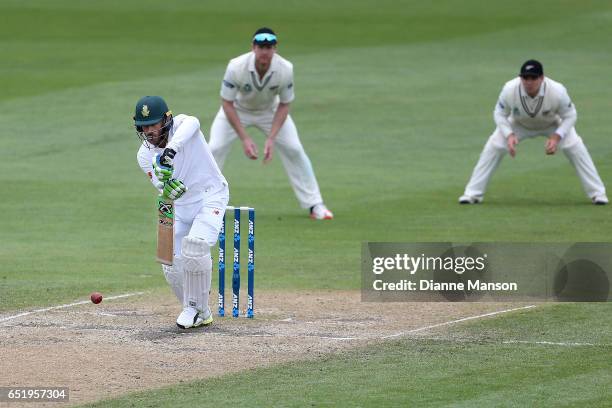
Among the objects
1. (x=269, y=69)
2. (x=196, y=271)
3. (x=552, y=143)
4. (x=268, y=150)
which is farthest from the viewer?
(x=552, y=143)

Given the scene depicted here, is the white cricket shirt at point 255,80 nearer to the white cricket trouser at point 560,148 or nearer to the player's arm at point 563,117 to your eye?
the white cricket trouser at point 560,148

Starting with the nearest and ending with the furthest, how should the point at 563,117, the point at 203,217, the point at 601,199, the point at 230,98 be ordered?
the point at 203,217, the point at 230,98, the point at 563,117, the point at 601,199

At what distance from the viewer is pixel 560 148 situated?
1634 centimetres

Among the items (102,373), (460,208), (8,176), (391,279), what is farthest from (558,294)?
(8,176)

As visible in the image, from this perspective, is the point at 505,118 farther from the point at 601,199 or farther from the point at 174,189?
the point at 174,189

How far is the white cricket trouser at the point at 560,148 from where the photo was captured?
16.3 metres

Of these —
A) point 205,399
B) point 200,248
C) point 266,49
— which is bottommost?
point 205,399

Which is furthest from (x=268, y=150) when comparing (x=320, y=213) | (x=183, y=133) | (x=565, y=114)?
(x=183, y=133)

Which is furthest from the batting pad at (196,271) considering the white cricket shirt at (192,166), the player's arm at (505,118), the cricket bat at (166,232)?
the player's arm at (505,118)

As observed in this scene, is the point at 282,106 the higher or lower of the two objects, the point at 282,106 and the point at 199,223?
the higher

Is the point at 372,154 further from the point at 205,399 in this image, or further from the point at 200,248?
the point at 205,399

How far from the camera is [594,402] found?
7.65 m

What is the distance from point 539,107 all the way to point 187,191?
23.6 ft

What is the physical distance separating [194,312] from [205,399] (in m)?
2.04
